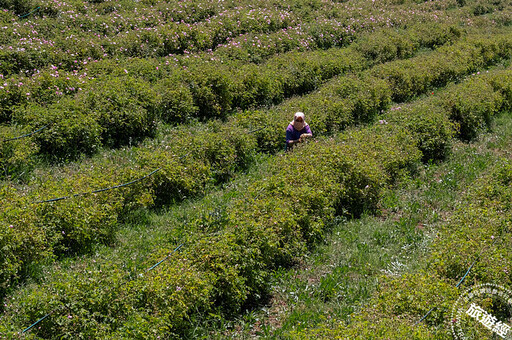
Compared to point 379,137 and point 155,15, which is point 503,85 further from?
point 155,15

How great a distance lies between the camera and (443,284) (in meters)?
5.58

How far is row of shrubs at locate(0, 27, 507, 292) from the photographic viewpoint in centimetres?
707

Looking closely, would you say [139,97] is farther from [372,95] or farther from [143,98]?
[372,95]

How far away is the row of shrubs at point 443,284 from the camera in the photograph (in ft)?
16.3

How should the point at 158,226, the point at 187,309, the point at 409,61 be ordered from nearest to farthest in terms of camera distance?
1. the point at 187,309
2. the point at 158,226
3. the point at 409,61

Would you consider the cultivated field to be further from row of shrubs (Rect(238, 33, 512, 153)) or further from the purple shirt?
the purple shirt

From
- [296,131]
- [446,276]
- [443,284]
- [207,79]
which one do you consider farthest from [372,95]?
[443,284]

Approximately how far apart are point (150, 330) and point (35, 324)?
1.21 m

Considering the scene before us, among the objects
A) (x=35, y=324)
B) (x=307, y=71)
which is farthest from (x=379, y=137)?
(x=35, y=324)

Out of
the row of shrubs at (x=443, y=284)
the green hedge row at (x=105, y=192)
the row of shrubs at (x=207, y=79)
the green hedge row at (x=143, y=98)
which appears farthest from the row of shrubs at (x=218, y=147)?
the row of shrubs at (x=443, y=284)

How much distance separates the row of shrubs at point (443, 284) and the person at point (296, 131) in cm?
360

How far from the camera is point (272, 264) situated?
6629 millimetres

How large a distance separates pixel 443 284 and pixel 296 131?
511cm

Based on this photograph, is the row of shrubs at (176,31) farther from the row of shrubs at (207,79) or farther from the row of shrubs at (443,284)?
the row of shrubs at (443,284)
